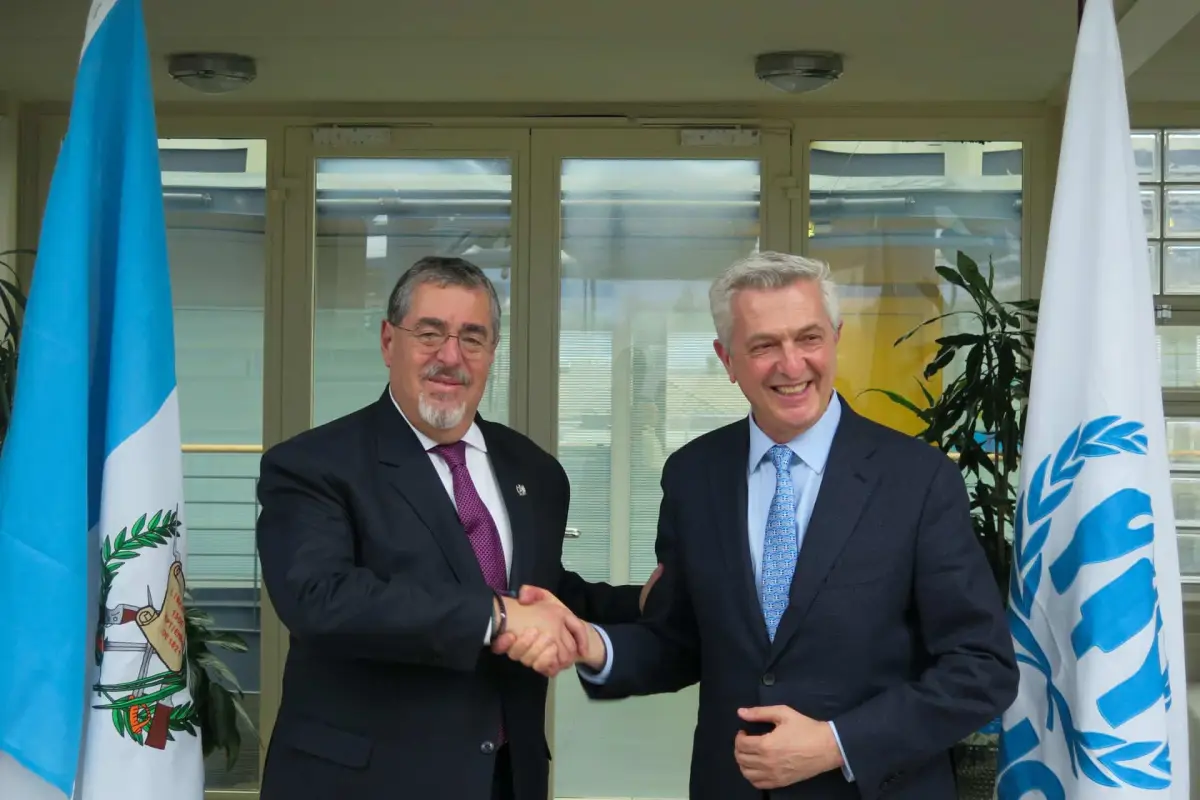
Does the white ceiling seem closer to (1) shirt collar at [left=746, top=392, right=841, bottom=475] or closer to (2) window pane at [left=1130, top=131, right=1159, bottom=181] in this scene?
(2) window pane at [left=1130, top=131, right=1159, bottom=181]

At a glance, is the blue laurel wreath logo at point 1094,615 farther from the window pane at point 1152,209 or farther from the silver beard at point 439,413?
the window pane at point 1152,209

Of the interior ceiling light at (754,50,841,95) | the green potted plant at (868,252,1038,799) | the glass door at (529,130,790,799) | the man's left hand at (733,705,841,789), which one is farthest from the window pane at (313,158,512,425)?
the man's left hand at (733,705,841,789)

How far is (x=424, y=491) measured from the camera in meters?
2.26

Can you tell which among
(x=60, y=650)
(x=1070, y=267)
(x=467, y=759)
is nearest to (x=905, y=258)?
(x=1070, y=267)

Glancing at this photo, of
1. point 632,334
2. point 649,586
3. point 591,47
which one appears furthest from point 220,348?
point 649,586

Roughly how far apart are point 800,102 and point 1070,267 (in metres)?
2.59

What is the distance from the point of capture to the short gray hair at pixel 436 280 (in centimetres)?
233

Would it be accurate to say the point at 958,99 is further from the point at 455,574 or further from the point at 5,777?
the point at 5,777

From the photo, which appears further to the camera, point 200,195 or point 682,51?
point 200,195

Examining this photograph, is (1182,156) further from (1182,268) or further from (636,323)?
(636,323)

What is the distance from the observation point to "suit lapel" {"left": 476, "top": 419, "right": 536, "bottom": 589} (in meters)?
2.31

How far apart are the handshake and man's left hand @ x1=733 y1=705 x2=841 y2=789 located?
34cm

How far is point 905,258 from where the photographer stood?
4.82 metres

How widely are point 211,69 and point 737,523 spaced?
2.82m
